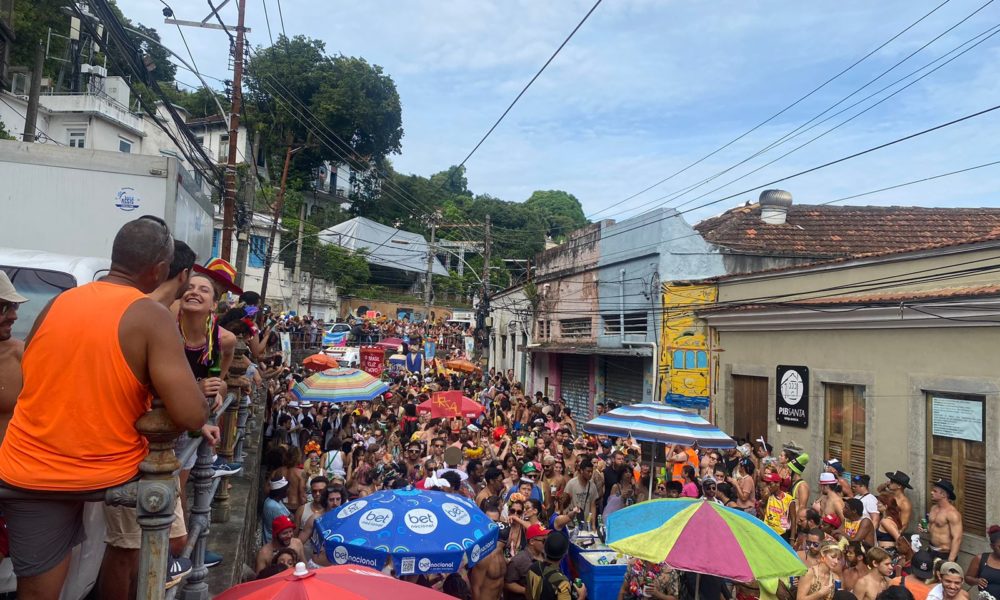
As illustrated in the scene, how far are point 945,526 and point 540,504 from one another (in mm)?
5560

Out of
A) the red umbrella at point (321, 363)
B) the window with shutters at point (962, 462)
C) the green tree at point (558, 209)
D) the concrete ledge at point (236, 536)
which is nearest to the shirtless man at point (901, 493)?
the window with shutters at point (962, 462)

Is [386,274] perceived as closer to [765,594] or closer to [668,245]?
[668,245]

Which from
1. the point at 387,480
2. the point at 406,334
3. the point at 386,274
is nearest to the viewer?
the point at 387,480

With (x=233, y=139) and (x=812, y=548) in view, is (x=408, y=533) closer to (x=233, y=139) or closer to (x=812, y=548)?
(x=812, y=548)

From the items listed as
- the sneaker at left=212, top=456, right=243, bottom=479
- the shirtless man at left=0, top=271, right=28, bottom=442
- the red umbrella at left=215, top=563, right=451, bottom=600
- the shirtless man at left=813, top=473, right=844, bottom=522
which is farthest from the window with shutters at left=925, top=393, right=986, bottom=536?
the shirtless man at left=0, top=271, right=28, bottom=442

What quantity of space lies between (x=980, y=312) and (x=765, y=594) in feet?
19.7

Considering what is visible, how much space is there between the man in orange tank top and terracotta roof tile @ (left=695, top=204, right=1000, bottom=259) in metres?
19.0

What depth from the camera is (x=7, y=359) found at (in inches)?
121

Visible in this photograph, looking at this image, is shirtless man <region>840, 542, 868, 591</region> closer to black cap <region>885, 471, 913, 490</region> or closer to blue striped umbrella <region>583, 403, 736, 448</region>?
blue striped umbrella <region>583, 403, 736, 448</region>

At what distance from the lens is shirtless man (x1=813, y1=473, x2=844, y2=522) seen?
10.2 metres

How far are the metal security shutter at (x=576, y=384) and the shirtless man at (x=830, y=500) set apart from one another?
13357mm

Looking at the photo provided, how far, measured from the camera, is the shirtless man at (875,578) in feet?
24.6

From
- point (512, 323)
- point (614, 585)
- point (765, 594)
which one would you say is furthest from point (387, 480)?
point (512, 323)

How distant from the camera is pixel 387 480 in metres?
9.91
